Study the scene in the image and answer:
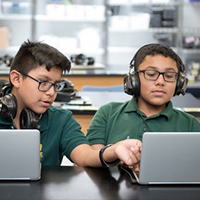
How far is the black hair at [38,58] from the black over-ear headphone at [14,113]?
0.15 metres

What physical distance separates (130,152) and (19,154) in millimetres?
343

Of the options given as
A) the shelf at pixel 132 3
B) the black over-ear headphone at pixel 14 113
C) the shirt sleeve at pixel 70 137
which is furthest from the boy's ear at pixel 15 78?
the shelf at pixel 132 3

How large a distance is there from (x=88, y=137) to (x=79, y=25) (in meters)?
4.38

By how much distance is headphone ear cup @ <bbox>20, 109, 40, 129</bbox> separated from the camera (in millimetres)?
1679

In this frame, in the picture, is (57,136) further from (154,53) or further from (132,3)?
(132,3)

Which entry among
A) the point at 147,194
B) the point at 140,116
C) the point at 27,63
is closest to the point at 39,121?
the point at 27,63

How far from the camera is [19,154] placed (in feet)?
4.59

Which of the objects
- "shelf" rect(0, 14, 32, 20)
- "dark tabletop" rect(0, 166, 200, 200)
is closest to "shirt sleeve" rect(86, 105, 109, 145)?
"dark tabletop" rect(0, 166, 200, 200)

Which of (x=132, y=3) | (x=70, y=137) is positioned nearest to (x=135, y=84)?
(x=70, y=137)

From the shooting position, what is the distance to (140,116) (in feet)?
6.73

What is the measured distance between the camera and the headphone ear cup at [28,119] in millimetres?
1679

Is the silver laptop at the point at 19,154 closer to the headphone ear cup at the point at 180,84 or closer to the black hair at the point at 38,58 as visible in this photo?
the black hair at the point at 38,58

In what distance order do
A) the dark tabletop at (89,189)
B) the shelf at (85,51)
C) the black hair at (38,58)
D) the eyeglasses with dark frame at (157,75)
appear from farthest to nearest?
the shelf at (85,51), the eyeglasses with dark frame at (157,75), the black hair at (38,58), the dark tabletop at (89,189)

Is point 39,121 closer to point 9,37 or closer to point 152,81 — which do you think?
point 152,81
